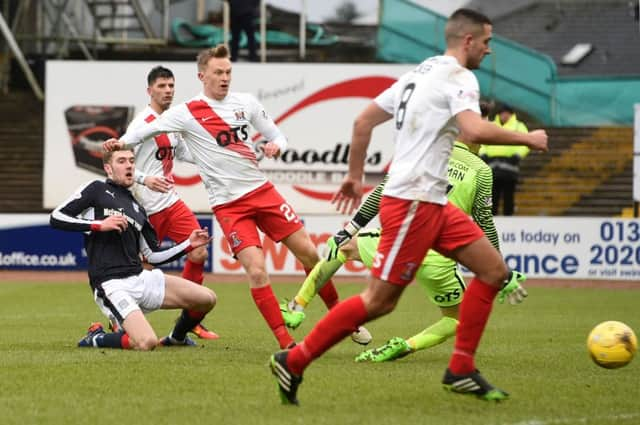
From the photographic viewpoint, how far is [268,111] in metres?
26.1

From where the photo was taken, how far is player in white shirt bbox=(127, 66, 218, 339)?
11977 millimetres

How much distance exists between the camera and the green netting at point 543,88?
2575 cm

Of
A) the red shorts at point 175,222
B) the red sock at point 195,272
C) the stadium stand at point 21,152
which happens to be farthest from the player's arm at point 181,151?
the stadium stand at point 21,152

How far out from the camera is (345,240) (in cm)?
1049

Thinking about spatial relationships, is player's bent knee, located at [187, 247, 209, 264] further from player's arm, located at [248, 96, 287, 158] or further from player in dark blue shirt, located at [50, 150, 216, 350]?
player's arm, located at [248, 96, 287, 158]

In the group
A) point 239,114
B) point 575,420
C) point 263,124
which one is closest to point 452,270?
point 263,124

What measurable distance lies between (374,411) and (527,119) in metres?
19.8

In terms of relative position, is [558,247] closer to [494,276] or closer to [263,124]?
[263,124]

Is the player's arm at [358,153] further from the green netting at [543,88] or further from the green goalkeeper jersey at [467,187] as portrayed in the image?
the green netting at [543,88]

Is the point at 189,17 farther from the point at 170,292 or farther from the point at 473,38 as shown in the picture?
the point at 473,38

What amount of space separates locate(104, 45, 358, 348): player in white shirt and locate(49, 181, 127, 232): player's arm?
1.78 ft

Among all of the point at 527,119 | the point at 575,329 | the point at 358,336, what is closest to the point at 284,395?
the point at 358,336

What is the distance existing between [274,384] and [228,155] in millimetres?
2570

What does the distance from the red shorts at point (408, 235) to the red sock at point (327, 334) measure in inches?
10.8
